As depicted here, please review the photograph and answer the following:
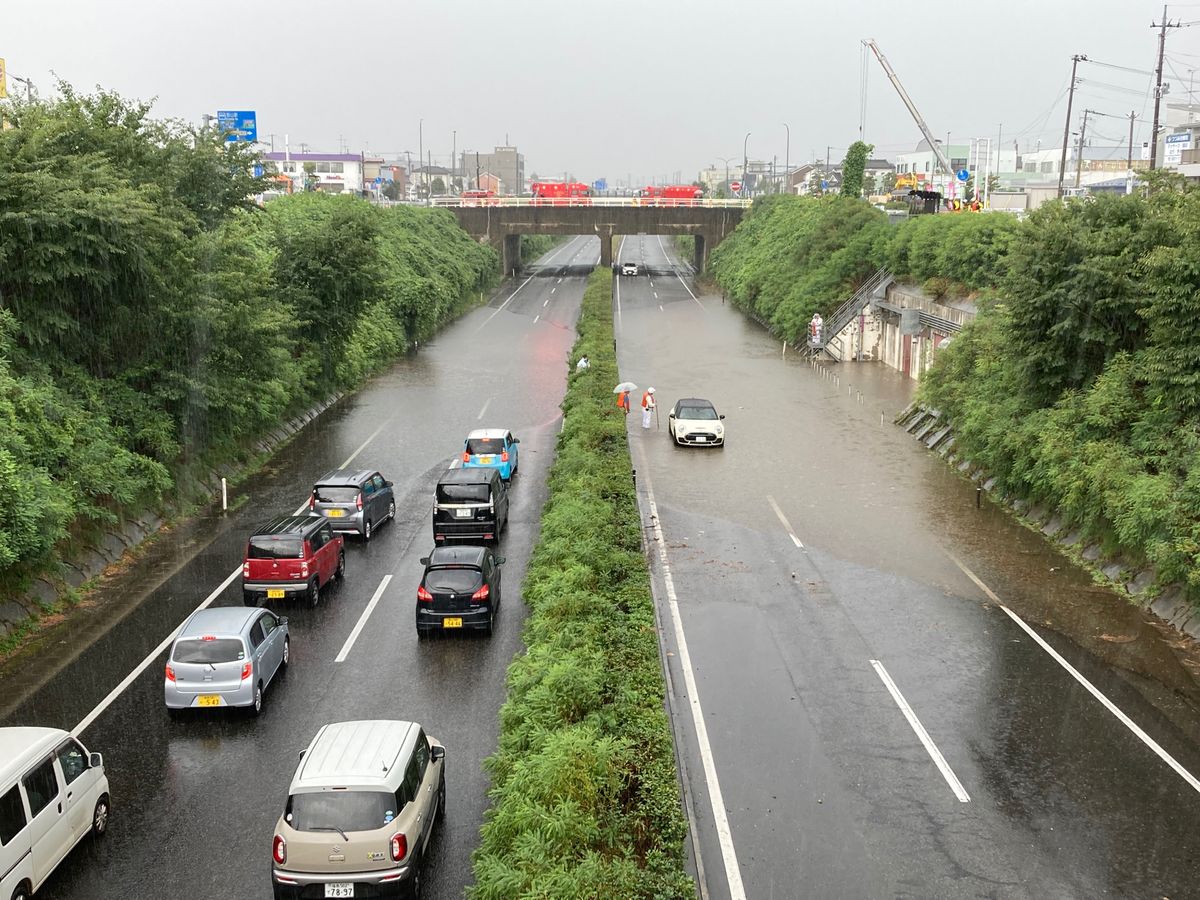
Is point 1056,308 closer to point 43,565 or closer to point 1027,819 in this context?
point 1027,819

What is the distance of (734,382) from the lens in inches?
1794

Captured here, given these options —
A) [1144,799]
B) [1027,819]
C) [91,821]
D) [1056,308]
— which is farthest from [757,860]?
[1056,308]

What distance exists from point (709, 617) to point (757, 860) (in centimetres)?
761

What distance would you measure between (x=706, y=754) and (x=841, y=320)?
139 ft

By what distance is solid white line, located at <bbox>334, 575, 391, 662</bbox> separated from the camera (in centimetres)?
1741

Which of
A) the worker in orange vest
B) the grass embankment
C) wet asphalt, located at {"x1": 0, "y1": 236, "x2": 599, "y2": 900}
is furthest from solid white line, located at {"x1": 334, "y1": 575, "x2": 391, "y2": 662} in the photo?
the worker in orange vest

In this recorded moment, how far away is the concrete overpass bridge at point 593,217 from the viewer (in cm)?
9369

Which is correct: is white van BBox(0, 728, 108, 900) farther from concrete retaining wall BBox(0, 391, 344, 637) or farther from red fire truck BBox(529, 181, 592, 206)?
red fire truck BBox(529, 181, 592, 206)

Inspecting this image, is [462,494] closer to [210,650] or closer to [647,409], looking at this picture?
[210,650]

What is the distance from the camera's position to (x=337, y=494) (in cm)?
2359

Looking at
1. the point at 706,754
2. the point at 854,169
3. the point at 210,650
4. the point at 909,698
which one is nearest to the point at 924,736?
the point at 909,698

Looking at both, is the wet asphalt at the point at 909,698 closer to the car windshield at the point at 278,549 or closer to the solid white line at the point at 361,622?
the solid white line at the point at 361,622

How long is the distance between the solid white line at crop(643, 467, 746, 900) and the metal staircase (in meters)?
33.4

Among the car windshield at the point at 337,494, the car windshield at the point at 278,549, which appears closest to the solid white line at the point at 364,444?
the car windshield at the point at 337,494
